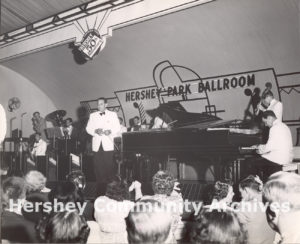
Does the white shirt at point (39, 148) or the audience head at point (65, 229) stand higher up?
the white shirt at point (39, 148)

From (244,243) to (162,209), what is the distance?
16.2 inches

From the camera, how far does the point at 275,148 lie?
11.3 feet

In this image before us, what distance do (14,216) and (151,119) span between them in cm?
378

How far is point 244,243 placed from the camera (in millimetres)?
1547

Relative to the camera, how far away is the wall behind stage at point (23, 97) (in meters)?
6.26

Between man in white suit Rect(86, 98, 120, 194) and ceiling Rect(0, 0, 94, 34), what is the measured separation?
1.92m

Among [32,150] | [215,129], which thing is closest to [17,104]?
[32,150]

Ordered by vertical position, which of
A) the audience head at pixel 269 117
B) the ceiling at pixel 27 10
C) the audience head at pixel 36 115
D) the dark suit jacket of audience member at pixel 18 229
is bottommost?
the dark suit jacket of audience member at pixel 18 229

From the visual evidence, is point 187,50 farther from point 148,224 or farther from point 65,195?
point 148,224

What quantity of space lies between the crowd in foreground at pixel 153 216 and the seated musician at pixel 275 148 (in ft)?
3.21

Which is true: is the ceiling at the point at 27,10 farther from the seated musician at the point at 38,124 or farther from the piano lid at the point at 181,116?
the piano lid at the point at 181,116

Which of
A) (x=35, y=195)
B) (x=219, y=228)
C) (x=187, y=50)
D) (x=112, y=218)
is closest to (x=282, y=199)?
(x=219, y=228)

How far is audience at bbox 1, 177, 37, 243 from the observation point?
2.21m

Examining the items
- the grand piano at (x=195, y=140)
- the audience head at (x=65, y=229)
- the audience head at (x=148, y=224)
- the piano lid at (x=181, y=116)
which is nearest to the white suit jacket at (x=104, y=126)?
the grand piano at (x=195, y=140)
